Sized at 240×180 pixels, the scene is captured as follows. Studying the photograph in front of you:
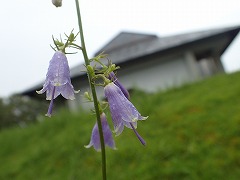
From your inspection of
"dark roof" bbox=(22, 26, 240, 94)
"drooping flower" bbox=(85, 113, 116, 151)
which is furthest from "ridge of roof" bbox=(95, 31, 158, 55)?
"drooping flower" bbox=(85, 113, 116, 151)

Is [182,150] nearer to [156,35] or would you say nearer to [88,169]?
[88,169]

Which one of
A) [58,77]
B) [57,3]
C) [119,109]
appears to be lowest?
[119,109]

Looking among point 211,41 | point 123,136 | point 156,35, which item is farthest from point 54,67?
point 156,35

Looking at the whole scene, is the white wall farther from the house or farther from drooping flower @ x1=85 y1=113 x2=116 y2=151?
drooping flower @ x1=85 y1=113 x2=116 y2=151

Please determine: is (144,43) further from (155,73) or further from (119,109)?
(119,109)

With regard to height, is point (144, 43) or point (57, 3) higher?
point (57, 3)

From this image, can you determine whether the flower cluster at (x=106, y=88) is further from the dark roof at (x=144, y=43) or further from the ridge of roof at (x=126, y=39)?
the ridge of roof at (x=126, y=39)

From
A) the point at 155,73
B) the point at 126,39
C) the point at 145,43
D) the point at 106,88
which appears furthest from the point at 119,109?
the point at 126,39
